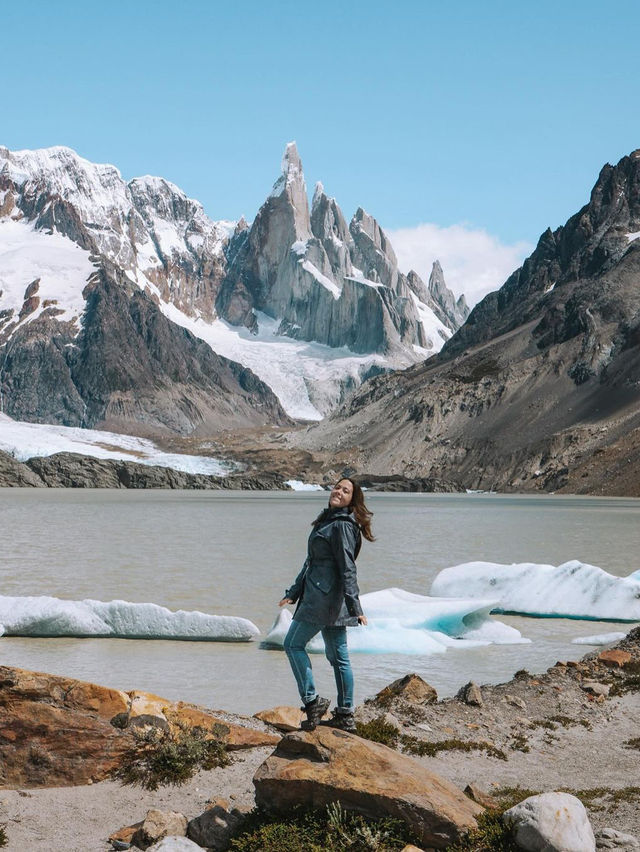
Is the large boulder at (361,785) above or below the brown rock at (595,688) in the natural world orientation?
above

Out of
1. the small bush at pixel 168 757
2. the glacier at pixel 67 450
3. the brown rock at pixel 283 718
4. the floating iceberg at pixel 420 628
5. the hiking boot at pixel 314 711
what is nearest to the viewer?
the hiking boot at pixel 314 711

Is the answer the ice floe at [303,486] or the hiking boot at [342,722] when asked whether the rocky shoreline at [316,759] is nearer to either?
the hiking boot at [342,722]

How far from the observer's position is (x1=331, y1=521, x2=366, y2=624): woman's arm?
878 centimetres

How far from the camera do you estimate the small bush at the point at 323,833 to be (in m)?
6.78

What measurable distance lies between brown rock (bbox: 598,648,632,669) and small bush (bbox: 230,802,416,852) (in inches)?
341

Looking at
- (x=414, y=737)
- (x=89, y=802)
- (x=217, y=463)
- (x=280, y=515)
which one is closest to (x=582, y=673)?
(x=414, y=737)

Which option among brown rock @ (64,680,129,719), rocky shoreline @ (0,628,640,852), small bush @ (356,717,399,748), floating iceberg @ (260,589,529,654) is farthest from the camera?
floating iceberg @ (260,589,529,654)

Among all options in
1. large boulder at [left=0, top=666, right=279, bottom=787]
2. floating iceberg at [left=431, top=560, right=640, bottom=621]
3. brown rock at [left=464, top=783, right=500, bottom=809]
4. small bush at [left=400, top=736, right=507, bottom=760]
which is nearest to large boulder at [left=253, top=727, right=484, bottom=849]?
brown rock at [left=464, top=783, right=500, bottom=809]

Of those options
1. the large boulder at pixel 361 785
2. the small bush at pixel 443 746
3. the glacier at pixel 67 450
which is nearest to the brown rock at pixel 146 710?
the large boulder at pixel 361 785

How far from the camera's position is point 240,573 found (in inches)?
1267

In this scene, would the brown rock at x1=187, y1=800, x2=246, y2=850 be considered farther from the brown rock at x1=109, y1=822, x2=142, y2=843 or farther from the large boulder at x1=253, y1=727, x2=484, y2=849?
the brown rock at x1=109, y1=822, x2=142, y2=843

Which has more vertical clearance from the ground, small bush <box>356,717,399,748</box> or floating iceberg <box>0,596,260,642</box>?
small bush <box>356,717,399,748</box>

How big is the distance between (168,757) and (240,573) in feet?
77.4

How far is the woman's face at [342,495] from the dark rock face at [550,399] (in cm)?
11258
